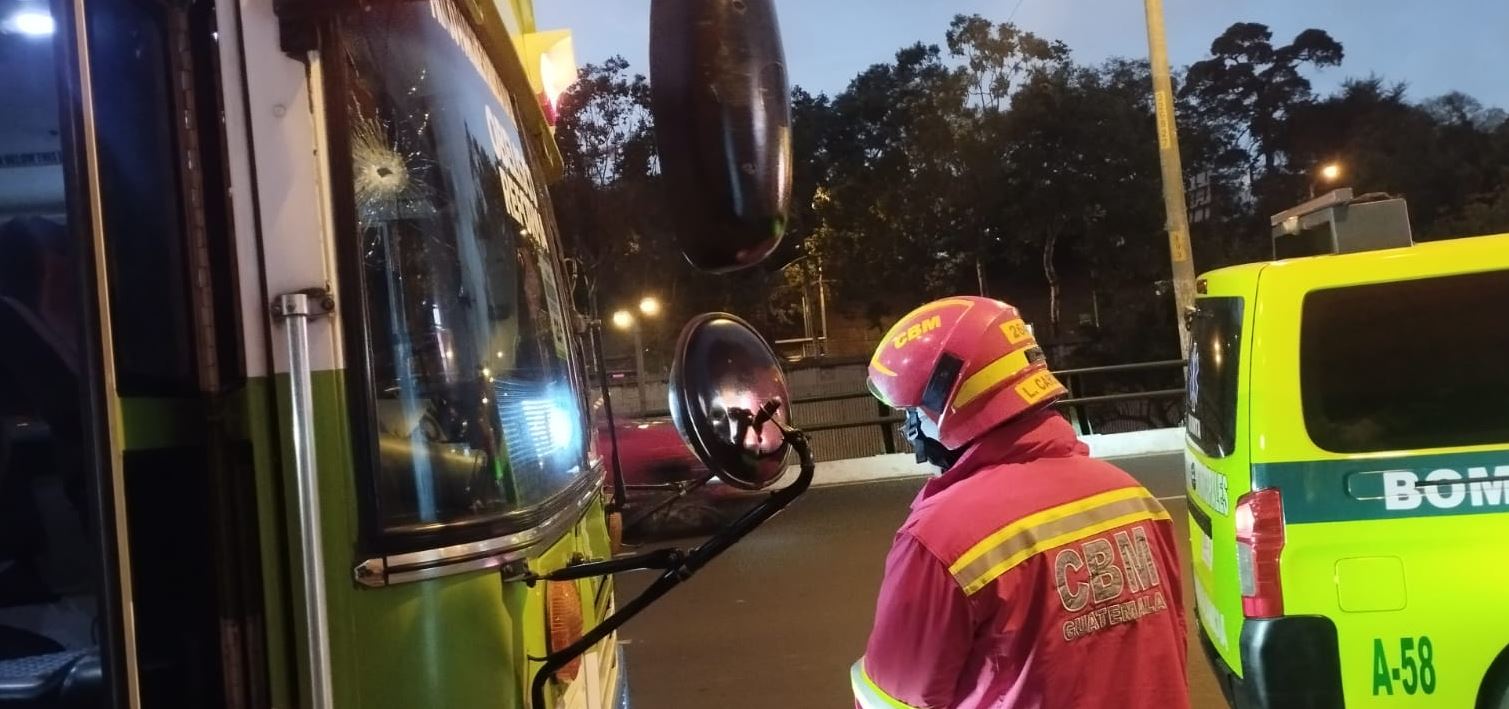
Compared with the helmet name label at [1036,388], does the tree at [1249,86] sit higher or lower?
higher

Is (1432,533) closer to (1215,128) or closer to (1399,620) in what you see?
(1399,620)

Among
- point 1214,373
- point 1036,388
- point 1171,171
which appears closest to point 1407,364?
point 1214,373

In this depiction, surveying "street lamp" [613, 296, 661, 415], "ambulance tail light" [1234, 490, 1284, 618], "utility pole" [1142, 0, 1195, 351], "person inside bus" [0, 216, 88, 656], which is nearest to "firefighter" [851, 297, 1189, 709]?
"person inside bus" [0, 216, 88, 656]

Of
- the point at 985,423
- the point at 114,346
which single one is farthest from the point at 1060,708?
the point at 114,346

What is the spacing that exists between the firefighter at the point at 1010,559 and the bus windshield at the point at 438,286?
2.32 ft

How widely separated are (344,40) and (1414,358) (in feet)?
10.6

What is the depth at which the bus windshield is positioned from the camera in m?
1.54

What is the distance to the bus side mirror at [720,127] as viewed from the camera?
1537mm

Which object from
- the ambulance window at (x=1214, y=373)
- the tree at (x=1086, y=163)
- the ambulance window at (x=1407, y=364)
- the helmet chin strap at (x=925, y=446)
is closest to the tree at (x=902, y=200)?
the tree at (x=1086, y=163)

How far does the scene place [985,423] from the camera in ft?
6.21

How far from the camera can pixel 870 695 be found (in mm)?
1884

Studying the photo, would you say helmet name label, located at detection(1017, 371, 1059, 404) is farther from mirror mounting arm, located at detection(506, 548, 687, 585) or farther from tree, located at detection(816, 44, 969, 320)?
tree, located at detection(816, 44, 969, 320)

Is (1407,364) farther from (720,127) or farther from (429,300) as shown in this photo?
(429,300)

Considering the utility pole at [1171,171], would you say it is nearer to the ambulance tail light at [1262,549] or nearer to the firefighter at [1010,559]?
the ambulance tail light at [1262,549]
